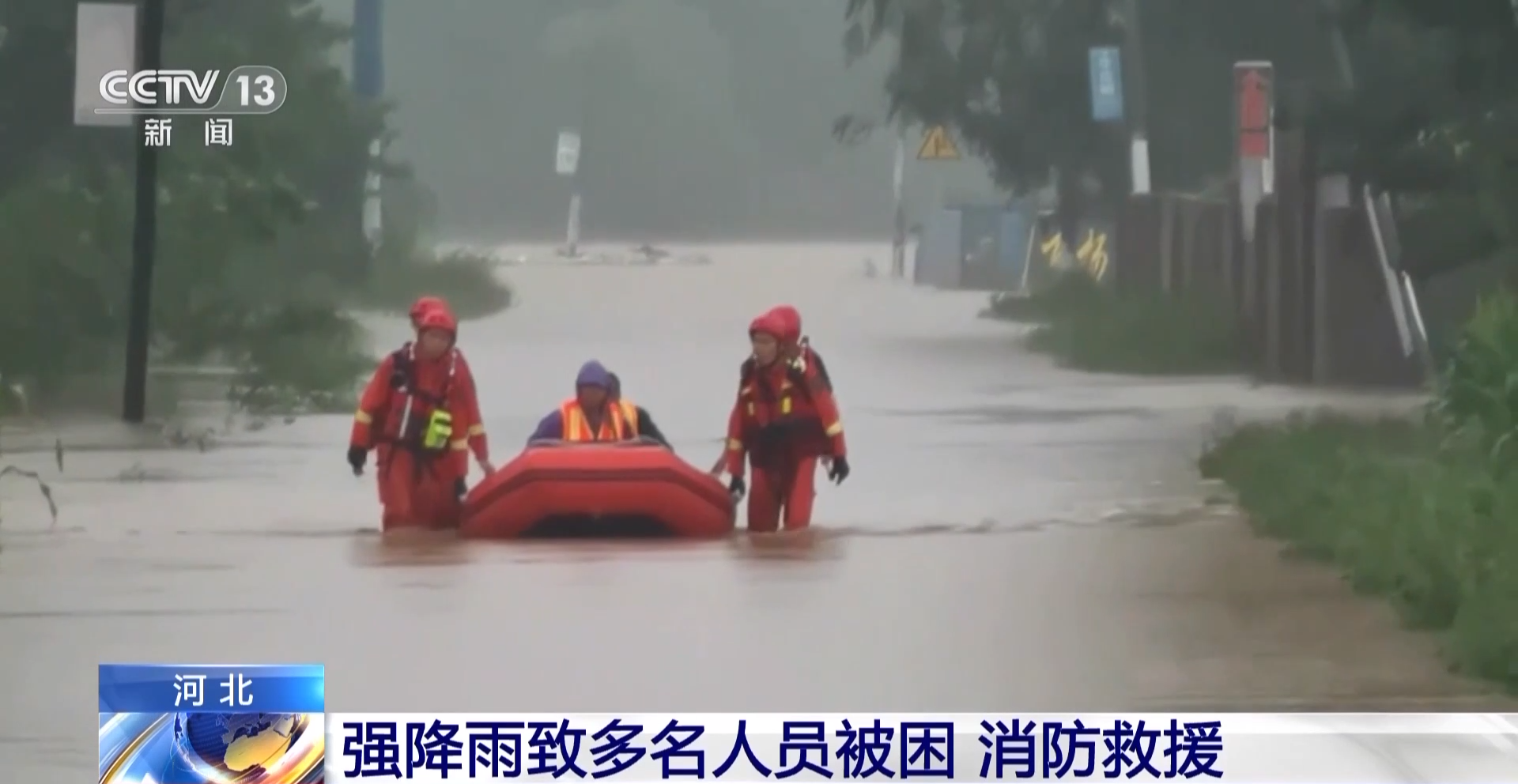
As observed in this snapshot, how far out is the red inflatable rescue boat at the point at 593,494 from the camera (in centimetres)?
420

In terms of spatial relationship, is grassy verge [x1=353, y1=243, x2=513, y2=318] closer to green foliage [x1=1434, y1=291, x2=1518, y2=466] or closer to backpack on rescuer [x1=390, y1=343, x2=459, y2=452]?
backpack on rescuer [x1=390, y1=343, x2=459, y2=452]

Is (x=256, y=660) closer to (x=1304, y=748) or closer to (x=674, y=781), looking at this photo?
(x=674, y=781)

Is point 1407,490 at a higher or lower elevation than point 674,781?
higher

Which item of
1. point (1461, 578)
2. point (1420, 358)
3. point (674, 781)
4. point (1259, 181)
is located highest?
point (1259, 181)

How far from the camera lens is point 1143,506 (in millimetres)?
4242

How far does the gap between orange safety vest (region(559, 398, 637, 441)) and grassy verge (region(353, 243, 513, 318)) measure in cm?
21

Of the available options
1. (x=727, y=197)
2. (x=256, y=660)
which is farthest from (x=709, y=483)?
(x=256, y=660)

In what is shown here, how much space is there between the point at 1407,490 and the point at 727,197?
1.21 metres

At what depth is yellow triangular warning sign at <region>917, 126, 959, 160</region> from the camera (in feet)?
14.2

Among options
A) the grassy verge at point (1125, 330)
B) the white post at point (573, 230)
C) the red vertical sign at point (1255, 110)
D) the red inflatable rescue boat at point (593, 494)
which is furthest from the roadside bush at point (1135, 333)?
the white post at point (573, 230)

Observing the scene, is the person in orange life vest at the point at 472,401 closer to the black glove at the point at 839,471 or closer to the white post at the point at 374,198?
the white post at the point at 374,198

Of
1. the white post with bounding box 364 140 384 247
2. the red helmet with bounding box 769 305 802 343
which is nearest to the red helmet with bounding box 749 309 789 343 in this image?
the red helmet with bounding box 769 305 802 343

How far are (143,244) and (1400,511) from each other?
2117mm

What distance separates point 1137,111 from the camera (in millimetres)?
4414
